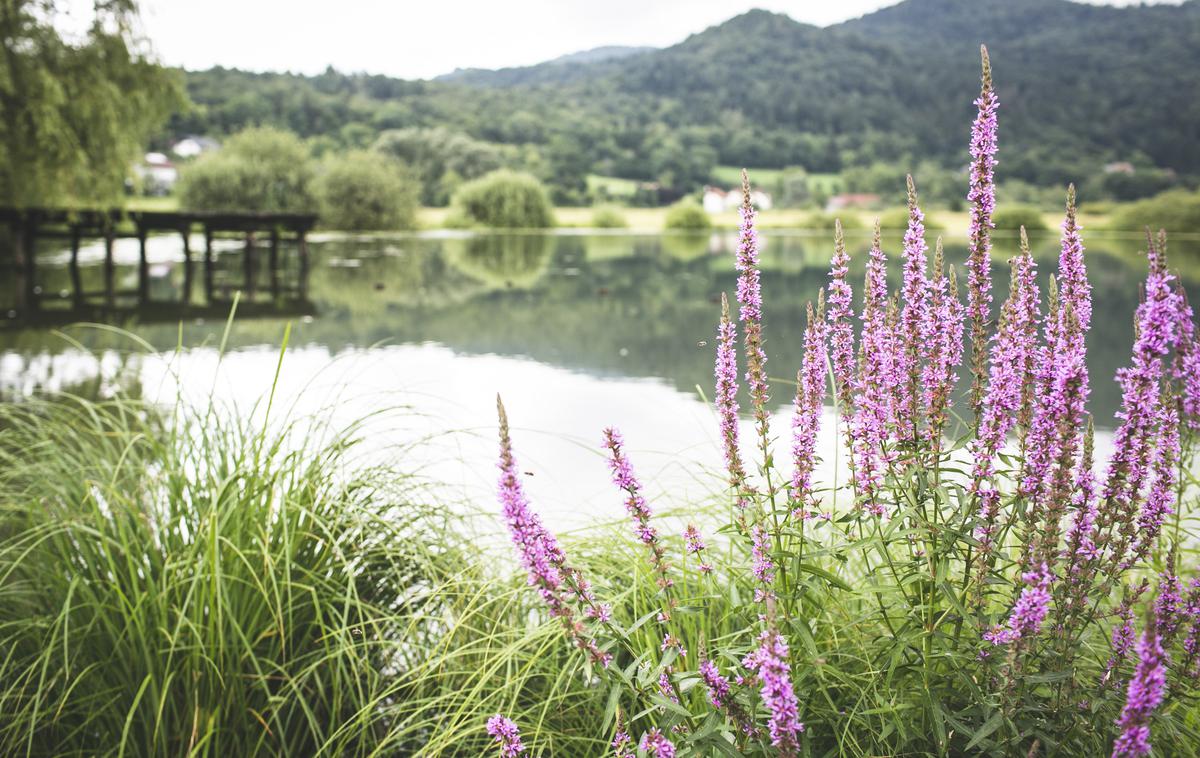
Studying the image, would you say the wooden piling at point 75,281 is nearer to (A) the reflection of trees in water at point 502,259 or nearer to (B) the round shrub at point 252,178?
(A) the reflection of trees in water at point 502,259

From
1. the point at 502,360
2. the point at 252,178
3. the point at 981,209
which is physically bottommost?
the point at 502,360

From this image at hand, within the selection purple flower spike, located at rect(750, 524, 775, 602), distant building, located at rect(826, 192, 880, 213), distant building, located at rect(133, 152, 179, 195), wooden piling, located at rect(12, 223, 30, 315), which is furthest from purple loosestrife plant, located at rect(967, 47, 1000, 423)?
distant building, located at rect(133, 152, 179, 195)

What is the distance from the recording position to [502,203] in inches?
2176

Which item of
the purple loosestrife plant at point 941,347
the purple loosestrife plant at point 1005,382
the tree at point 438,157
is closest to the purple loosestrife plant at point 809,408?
the purple loosestrife plant at point 941,347

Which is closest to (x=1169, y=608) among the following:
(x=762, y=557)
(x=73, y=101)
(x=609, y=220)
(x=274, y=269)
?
(x=762, y=557)

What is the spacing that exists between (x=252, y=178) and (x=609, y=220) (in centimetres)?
2374

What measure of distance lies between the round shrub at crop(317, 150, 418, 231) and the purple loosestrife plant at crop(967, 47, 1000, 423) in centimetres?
5035

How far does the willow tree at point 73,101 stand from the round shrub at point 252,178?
3103 centimetres

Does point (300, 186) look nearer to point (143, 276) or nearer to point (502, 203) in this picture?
point (502, 203)

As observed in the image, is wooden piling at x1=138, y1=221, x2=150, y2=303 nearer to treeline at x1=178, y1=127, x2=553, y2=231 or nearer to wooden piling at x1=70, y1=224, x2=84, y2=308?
wooden piling at x1=70, y1=224, x2=84, y2=308

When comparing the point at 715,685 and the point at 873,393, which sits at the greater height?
the point at 873,393

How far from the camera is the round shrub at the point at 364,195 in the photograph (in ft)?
162

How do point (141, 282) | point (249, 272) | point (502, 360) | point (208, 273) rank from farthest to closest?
point (208, 273) < point (249, 272) < point (141, 282) < point (502, 360)

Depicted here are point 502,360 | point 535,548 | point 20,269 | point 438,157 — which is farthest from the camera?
point 438,157
